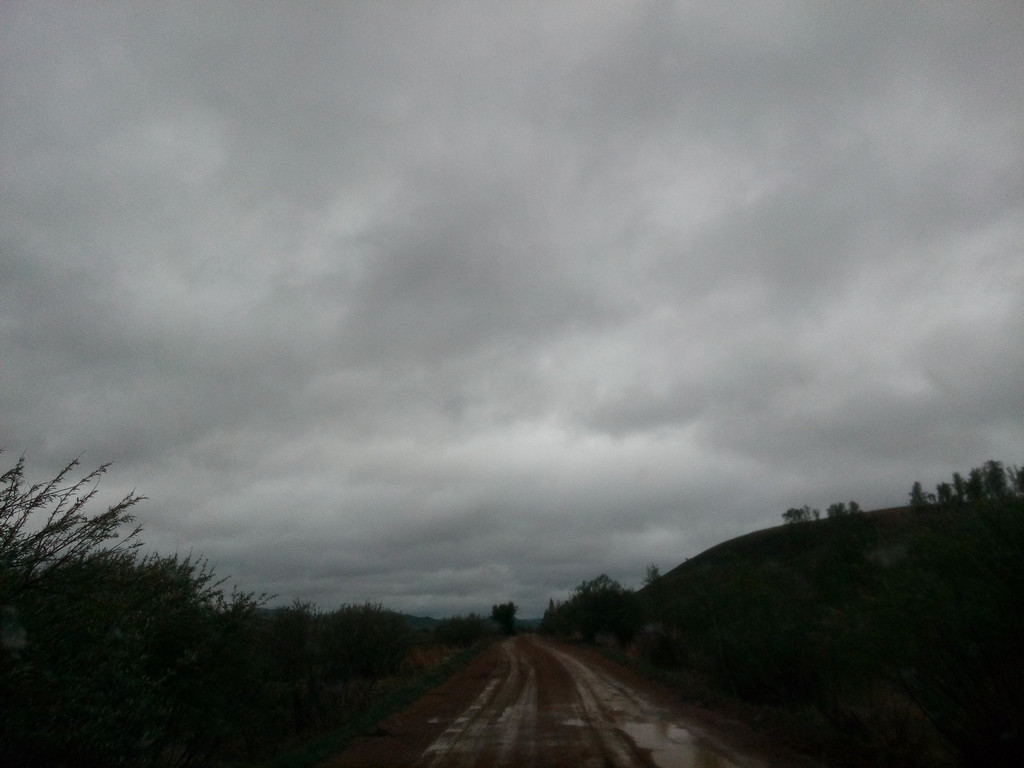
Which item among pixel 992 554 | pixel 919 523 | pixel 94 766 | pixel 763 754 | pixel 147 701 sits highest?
pixel 919 523

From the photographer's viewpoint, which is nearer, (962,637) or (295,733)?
(962,637)

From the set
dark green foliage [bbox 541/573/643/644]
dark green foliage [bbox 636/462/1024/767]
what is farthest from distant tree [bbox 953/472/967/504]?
dark green foliage [bbox 541/573/643/644]

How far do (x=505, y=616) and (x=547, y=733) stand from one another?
116295 mm

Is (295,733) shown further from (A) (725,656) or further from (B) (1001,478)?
(B) (1001,478)

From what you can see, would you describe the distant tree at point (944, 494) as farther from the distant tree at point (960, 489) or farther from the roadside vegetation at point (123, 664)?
the roadside vegetation at point (123, 664)

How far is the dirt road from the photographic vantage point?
13445 mm

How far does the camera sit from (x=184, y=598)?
1103 centimetres

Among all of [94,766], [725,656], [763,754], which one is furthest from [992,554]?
[725,656]

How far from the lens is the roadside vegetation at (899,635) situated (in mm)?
9117

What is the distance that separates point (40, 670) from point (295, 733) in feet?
49.9

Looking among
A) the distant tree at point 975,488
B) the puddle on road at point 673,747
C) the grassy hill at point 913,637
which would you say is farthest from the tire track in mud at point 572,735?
the distant tree at point 975,488

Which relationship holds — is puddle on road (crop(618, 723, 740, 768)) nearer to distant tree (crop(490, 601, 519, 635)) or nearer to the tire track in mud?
the tire track in mud

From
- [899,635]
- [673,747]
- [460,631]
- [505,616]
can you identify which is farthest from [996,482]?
[505,616]

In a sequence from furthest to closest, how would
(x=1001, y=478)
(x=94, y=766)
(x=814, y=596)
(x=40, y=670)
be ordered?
(x=814, y=596), (x=1001, y=478), (x=94, y=766), (x=40, y=670)
